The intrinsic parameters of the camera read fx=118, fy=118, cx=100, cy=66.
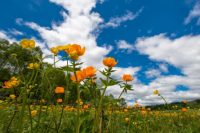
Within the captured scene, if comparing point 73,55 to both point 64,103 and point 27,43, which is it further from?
point 64,103

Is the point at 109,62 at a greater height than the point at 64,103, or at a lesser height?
greater

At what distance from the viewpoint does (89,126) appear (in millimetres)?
1070

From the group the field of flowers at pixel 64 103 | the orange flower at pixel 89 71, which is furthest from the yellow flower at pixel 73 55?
the orange flower at pixel 89 71

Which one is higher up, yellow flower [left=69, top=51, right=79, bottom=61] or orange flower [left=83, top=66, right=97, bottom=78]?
yellow flower [left=69, top=51, right=79, bottom=61]

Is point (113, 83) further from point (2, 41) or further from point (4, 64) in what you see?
point (2, 41)

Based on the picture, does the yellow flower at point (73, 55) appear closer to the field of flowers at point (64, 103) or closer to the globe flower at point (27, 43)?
the field of flowers at point (64, 103)

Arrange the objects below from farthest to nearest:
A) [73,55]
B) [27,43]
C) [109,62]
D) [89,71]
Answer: [109,62]
[89,71]
[27,43]
[73,55]

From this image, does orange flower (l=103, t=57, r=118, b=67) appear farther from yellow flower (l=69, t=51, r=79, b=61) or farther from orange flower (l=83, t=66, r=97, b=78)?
yellow flower (l=69, t=51, r=79, b=61)

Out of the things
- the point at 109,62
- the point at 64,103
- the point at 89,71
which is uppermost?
the point at 109,62

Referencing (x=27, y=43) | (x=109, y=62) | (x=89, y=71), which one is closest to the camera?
(x=27, y=43)

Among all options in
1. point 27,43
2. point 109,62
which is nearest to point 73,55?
point 27,43

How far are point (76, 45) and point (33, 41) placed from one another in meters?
0.31

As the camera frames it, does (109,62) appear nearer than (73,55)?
No

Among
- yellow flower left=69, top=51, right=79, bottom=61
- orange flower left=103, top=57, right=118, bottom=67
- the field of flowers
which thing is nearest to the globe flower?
the field of flowers
